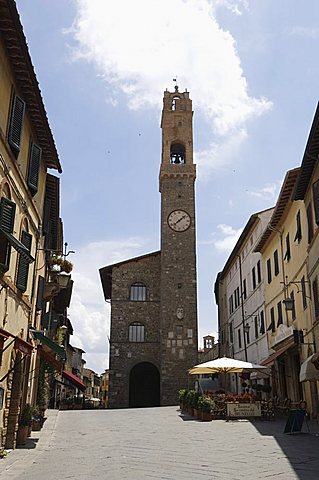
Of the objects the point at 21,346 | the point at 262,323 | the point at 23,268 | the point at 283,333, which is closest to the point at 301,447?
the point at 21,346

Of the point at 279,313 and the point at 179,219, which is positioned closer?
the point at 279,313

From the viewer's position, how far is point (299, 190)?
17.0 m

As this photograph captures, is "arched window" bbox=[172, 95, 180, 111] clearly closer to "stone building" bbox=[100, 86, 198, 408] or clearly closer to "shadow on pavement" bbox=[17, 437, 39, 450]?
"stone building" bbox=[100, 86, 198, 408]

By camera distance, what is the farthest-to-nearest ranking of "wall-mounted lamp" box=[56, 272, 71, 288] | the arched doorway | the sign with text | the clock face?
the clock face
the arched doorway
the sign with text
"wall-mounted lamp" box=[56, 272, 71, 288]

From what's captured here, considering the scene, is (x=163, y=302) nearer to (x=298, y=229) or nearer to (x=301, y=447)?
(x=298, y=229)

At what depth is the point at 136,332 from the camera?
3731cm

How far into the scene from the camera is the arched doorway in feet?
126

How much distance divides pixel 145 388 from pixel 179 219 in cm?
Answer: 1308

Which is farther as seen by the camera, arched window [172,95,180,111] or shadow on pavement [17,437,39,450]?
arched window [172,95,180,111]

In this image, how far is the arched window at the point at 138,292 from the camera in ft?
125

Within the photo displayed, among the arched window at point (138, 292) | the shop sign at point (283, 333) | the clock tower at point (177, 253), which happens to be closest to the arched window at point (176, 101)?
the clock tower at point (177, 253)

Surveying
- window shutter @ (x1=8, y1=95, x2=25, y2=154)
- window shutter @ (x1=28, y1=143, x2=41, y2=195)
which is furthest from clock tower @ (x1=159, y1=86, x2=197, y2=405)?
window shutter @ (x1=8, y1=95, x2=25, y2=154)

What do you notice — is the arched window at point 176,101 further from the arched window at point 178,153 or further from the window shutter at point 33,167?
the window shutter at point 33,167

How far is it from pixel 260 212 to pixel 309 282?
1231 centimetres
